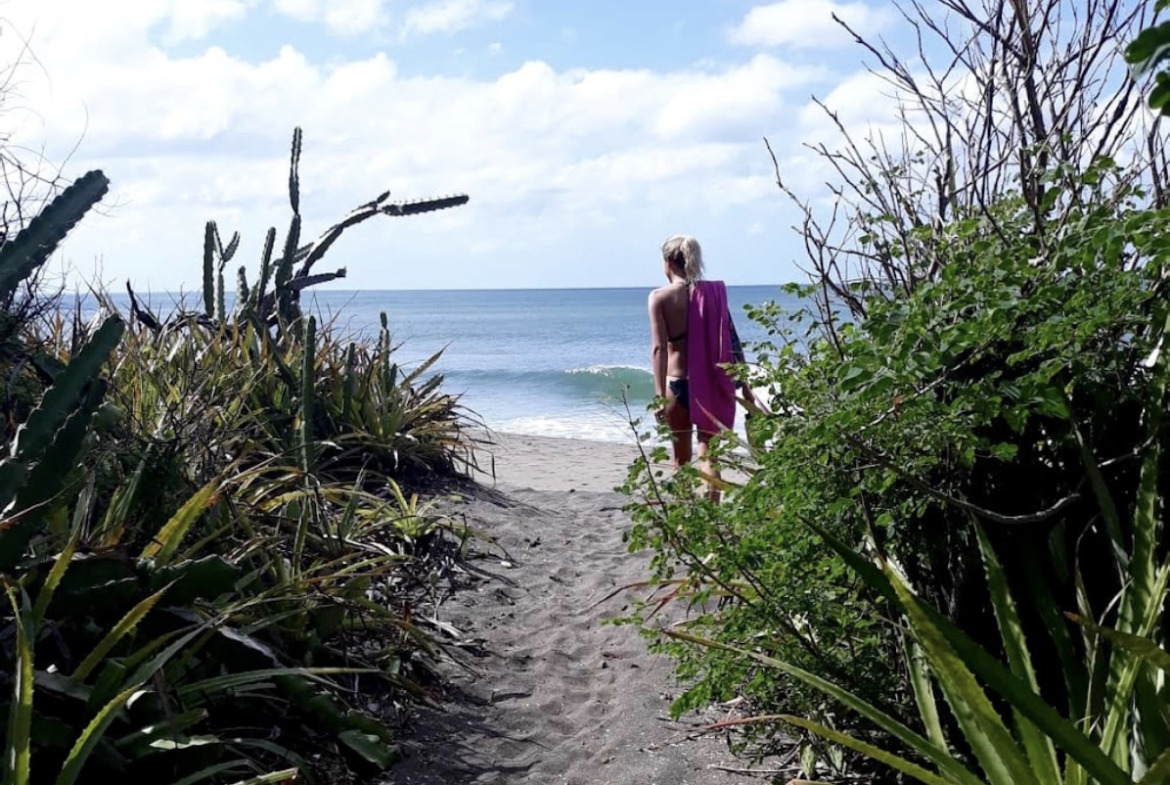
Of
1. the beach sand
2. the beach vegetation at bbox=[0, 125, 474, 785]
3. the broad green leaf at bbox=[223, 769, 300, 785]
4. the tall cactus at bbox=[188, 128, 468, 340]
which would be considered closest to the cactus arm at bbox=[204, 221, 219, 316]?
A: the tall cactus at bbox=[188, 128, 468, 340]

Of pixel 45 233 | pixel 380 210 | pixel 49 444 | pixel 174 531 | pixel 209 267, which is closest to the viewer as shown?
pixel 49 444

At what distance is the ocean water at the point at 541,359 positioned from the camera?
1775 cm

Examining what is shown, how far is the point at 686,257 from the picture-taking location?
6.38 metres

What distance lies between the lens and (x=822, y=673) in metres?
2.86

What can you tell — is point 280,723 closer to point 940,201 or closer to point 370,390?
Result: point 940,201

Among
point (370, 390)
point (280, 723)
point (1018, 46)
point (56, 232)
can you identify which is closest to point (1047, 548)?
point (1018, 46)

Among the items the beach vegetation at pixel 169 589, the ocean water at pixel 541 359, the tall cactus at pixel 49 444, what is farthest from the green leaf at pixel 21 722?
the ocean water at pixel 541 359

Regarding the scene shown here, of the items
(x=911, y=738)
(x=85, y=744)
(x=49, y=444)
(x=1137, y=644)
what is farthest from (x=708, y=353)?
(x=1137, y=644)

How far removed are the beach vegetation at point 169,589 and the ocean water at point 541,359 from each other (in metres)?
1.33

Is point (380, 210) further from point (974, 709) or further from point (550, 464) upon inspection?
point (974, 709)

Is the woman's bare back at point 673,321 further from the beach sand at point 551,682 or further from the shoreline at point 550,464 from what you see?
the shoreline at point 550,464

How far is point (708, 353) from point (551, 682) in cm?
235

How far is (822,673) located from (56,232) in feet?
10.7

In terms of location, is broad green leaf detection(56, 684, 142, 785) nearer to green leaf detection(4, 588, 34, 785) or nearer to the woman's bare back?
green leaf detection(4, 588, 34, 785)
